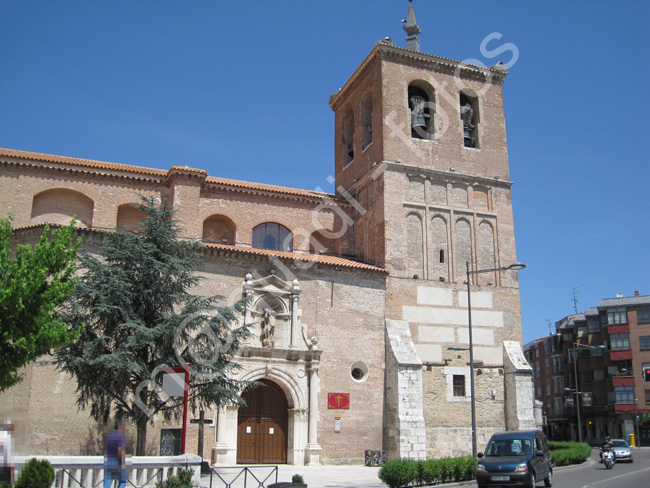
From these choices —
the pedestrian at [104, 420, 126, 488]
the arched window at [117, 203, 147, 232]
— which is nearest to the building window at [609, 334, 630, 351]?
the arched window at [117, 203, 147, 232]

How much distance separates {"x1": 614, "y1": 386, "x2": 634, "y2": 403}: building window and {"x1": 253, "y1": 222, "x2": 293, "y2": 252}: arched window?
1439 inches

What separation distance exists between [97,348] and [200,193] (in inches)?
452

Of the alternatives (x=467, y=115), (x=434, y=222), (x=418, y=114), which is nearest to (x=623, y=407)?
(x=467, y=115)

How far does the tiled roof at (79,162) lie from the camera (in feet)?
79.3

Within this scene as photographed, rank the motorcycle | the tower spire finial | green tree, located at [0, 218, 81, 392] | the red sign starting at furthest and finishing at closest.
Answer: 1. the tower spire finial
2. the red sign
3. the motorcycle
4. green tree, located at [0, 218, 81, 392]

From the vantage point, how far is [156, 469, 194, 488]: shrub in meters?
11.3

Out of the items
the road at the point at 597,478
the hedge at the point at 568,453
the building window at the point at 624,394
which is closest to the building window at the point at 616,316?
the building window at the point at 624,394

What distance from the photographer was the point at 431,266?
2672cm

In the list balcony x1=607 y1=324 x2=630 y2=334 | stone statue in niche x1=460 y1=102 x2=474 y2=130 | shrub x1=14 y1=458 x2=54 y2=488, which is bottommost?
shrub x1=14 y1=458 x2=54 y2=488

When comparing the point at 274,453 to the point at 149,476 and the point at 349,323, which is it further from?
the point at 149,476

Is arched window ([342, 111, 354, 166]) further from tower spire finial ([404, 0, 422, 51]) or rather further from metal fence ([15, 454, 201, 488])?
metal fence ([15, 454, 201, 488])

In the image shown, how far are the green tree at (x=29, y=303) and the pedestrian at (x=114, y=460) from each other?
147 inches

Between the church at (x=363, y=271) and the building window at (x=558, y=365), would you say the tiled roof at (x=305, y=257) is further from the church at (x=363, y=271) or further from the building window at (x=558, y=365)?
the building window at (x=558, y=365)

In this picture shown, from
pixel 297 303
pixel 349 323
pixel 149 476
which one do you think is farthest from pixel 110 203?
pixel 149 476
